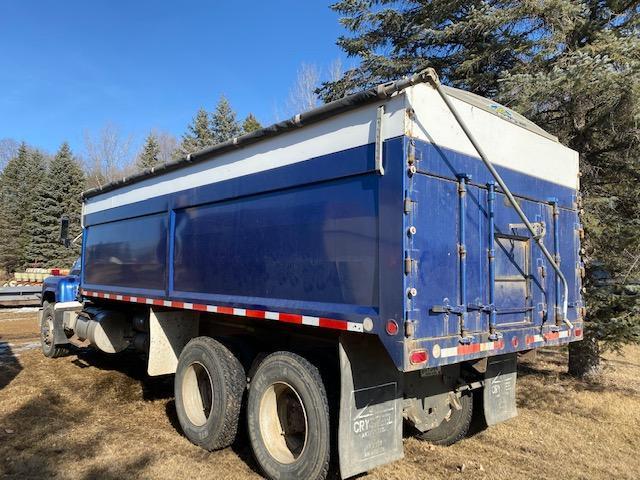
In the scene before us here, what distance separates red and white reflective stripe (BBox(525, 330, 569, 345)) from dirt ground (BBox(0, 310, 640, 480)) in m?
1.15

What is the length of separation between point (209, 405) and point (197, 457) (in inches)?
29.5

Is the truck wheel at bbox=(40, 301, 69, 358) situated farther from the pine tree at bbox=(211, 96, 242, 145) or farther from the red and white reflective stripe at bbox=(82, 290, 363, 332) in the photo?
the pine tree at bbox=(211, 96, 242, 145)

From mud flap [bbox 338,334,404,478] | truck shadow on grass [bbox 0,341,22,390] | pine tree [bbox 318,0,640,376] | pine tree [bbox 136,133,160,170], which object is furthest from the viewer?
pine tree [bbox 136,133,160,170]

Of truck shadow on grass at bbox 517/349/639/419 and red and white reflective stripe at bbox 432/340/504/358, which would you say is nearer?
red and white reflective stripe at bbox 432/340/504/358

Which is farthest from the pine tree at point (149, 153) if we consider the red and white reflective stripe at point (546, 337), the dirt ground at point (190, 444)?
the red and white reflective stripe at point (546, 337)

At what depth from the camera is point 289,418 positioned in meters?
4.51

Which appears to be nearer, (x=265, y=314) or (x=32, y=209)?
(x=265, y=314)

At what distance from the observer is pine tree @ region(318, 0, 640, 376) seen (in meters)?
6.59

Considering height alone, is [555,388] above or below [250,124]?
below

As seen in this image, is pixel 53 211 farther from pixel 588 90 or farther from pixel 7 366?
pixel 588 90

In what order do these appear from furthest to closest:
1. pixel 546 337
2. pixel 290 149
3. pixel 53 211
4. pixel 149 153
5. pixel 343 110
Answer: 1. pixel 149 153
2. pixel 53 211
3. pixel 546 337
4. pixel 290 149
5. pixel 343 110

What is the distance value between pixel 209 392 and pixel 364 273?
280 centimetres

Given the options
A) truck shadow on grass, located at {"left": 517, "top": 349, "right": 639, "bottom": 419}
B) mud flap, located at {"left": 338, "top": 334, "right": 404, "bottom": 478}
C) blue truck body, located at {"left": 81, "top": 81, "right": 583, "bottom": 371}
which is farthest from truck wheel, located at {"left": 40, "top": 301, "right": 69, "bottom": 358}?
truck shadow on grass, located at {"left": 517, "top": 349, "right": 639, "bottom": 419}

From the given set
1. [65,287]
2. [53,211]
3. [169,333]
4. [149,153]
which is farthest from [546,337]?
[149,153]
